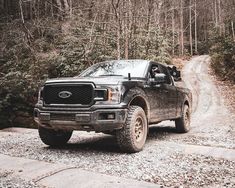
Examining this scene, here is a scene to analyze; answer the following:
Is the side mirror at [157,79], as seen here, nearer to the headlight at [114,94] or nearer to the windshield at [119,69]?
the windshield at [119,69]

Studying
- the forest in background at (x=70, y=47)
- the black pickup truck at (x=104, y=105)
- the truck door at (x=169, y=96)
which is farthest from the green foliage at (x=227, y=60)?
the black pickup truck at (x=104, y=105)

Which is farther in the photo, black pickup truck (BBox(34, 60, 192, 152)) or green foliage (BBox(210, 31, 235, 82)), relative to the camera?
green foliage (BBox(210, 31, 235, 82))

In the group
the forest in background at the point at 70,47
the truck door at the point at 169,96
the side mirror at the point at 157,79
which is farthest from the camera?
the forest in background at the point at 70,47

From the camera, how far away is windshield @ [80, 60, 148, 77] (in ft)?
27.7

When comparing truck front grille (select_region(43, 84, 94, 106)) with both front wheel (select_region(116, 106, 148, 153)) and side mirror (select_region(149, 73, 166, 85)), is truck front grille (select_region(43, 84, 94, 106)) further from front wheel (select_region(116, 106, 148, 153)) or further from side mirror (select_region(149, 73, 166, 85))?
side mirror (select_region(149, 73, 166, 85))

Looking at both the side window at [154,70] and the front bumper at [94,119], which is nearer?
the front bumper at [94,119]

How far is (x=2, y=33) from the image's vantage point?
24.1 metres

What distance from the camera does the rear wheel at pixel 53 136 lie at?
8148 mm

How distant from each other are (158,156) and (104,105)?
4.65ft

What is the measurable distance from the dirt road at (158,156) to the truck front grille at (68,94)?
1023 millimetres

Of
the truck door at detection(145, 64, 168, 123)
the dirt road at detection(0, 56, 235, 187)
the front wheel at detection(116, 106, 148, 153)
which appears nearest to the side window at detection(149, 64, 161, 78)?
the truck door at detection(145, 64, 168, 123)

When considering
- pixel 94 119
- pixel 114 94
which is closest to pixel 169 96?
pixel 114 94

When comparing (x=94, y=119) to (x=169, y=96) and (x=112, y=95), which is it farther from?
(x=169, y=96)

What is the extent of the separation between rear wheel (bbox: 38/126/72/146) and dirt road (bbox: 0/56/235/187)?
170mm
